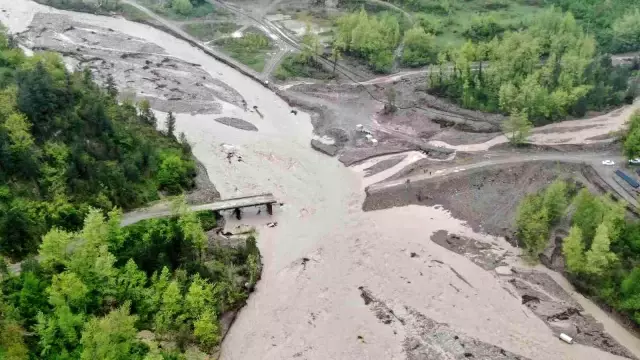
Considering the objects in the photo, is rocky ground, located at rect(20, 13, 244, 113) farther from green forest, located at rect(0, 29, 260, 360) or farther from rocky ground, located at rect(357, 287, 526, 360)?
rocky ground, located at rect(357, 287, 526, 360)

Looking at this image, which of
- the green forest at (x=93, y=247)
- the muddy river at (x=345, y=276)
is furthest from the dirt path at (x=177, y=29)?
the green forest at (x=93, y=247)

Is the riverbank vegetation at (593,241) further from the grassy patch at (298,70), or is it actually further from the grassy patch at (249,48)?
the grassy patch at (249,48)

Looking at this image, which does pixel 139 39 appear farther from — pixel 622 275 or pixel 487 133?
pixel 622 275

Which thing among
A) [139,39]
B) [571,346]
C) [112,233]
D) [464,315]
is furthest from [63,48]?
[571,346]

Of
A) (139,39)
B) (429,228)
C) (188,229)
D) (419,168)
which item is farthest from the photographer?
(139,39)

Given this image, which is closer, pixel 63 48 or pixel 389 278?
pixel 389 278

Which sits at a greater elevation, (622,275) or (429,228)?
(622,275)

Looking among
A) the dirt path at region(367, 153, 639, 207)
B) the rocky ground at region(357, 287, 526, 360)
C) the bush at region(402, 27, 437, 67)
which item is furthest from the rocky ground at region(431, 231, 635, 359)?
the bush at region(402, 27, 437, 67)

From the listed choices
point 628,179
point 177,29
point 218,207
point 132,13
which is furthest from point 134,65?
point 628,179
